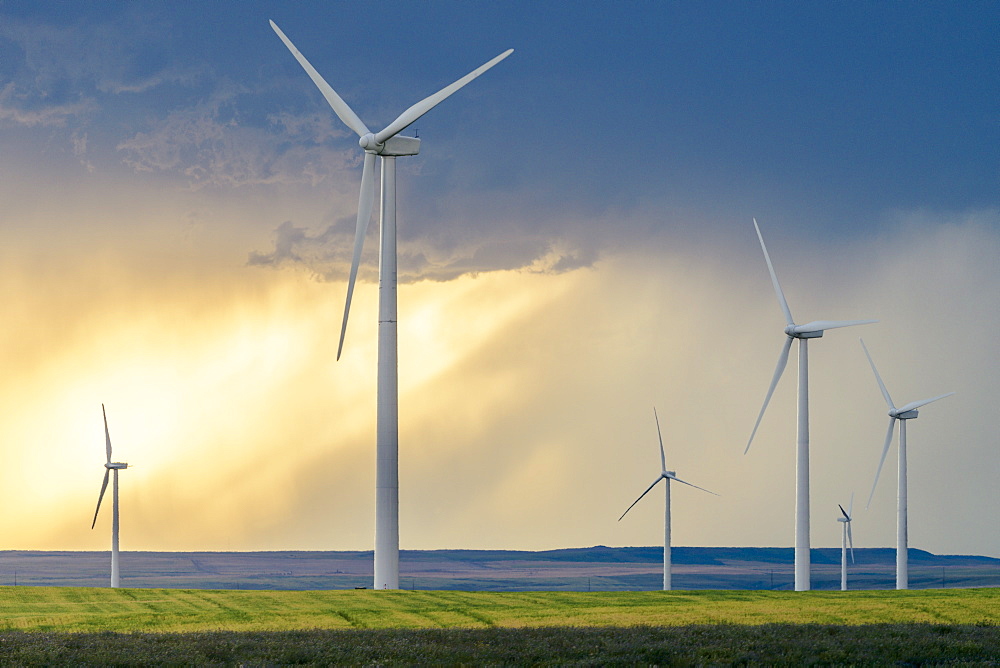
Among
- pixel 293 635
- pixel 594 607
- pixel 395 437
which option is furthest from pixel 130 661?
pixel 395 437

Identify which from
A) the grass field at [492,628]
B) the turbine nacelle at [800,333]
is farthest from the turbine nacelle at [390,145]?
the turbine nacelle at [800,333]

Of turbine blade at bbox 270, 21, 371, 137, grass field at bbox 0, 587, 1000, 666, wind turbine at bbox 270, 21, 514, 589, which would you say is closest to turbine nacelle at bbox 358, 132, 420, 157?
wind turbine at bbox 270, 21, 514, 589

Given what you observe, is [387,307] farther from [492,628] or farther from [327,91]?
[492,628]

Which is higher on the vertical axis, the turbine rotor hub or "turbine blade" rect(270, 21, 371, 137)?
"turbine blade" rect(270, 21, 371, 137)

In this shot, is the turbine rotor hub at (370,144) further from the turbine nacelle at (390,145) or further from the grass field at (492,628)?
the grass field at (492,628)

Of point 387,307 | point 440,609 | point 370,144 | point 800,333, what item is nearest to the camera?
point 440,609

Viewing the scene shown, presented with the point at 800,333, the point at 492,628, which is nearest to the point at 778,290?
the point at 800,333

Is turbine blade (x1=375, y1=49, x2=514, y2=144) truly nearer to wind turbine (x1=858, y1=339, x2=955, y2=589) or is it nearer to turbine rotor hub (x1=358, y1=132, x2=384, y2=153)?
turbine rotor hub (x1=358, y1=132, x2=384, y2=153)

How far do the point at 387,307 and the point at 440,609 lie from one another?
15829 mm

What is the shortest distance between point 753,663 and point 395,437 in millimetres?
29862

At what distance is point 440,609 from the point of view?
4612cm

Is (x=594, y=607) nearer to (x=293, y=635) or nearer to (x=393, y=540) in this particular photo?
(x=393, y=540)

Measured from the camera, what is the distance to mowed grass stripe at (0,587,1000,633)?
4069 cm

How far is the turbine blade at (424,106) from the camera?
60.6 metres
